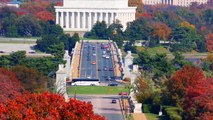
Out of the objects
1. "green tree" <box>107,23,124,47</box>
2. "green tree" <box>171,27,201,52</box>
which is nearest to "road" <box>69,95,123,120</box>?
"green tree" <box>171,27,201,52</box>

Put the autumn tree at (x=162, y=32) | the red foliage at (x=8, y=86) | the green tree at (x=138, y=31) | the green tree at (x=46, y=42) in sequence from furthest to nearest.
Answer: the green tree at (x=138, y=31) < the autumn tree at (x=162, y=32) < the green tree at (x=46, y=42) < the red foliage at (x=8, y=86)

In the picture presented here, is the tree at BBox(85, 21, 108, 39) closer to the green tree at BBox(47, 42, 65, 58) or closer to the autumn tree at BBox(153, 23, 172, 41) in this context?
the autumn tree at BBox(153, 23, 172, 41)

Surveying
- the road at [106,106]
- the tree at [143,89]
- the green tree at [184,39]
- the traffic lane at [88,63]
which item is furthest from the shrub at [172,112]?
the green tree at [184,39]

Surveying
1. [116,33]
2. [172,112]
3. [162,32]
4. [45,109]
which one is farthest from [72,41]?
[45,109]

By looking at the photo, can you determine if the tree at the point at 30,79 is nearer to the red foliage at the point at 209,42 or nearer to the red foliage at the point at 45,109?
the red foliage at the point at 45,109

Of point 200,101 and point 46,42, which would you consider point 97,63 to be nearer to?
point 46,42

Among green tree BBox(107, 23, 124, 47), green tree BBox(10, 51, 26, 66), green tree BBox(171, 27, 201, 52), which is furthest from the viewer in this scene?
green tree BBox(107, 23, 124, 47)
